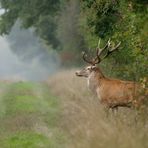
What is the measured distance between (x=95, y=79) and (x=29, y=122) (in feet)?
7.73

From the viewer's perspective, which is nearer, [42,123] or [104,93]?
[104,93]

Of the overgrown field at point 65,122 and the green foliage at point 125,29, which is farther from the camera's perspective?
the green foliage at point 125,29

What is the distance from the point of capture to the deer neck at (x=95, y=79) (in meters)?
17.7

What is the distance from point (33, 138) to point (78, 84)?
11.8 m

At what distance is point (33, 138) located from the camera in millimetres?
15805

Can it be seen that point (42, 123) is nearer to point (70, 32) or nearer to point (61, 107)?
point (61, 107)

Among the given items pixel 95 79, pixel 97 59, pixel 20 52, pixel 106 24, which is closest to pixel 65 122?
pixel 95 79

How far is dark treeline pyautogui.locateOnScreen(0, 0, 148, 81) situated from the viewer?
1542 cm

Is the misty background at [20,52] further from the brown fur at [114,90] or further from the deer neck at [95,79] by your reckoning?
the brown fur at [114,90]

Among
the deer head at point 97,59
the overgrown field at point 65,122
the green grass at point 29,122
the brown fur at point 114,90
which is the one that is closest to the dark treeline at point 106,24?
the brown fur at point 114,90

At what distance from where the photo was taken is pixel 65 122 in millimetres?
18203

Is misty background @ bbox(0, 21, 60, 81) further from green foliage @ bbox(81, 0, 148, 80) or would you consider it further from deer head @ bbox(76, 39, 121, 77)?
deer head @ bbox(76, 39, 121, 77)

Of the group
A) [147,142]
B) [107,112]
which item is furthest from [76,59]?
[147,142]

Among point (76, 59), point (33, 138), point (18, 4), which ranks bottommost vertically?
point (33, 138)
